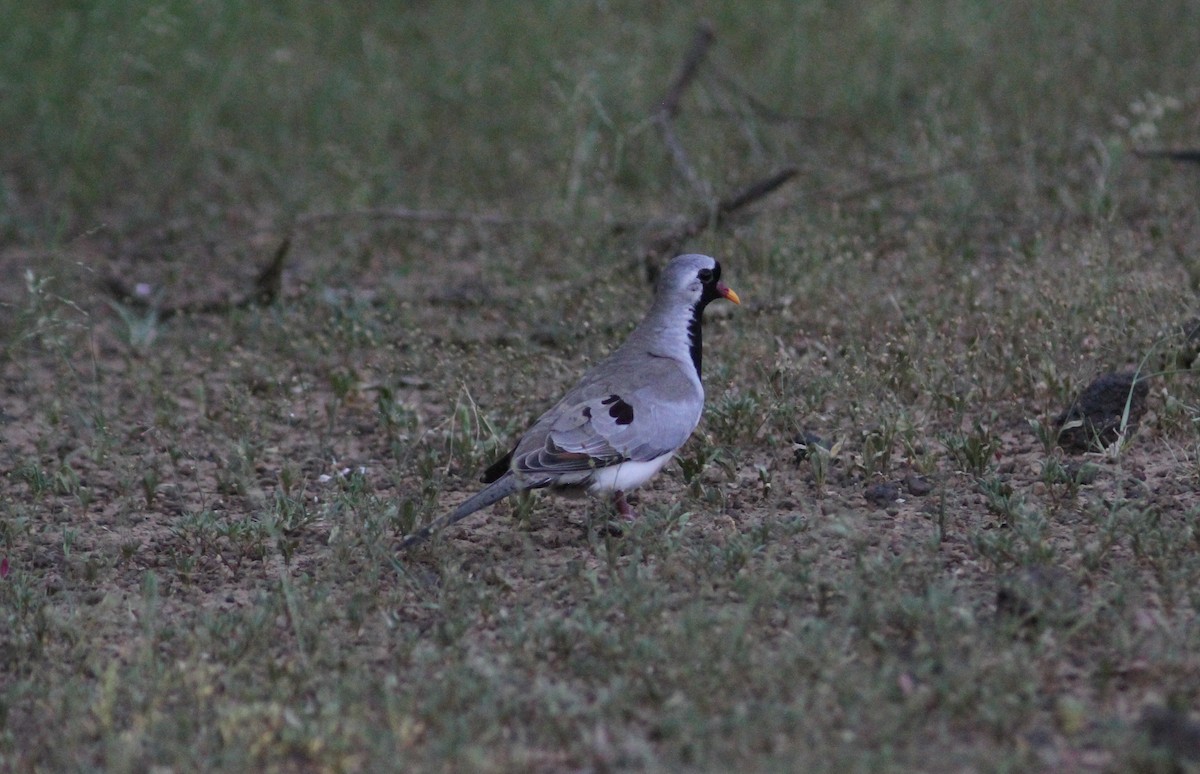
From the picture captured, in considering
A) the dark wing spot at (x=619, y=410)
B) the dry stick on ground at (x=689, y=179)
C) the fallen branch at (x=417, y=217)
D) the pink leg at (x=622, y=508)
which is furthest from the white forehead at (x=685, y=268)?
the fallen branch at (x=417, y=217)

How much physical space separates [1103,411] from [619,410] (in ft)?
Answer: 5.65

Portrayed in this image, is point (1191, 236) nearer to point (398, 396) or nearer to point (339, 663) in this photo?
point (398, 396)

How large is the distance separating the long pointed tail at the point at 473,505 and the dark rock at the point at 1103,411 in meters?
1.93

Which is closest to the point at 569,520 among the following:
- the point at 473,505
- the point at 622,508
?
the point at 622,508

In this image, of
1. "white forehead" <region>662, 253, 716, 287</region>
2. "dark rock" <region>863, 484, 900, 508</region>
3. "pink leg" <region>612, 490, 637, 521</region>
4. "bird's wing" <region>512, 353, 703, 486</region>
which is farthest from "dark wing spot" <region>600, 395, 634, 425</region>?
"dark rock" <region>863, 484, 900, 508</region>

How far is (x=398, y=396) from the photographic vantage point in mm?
6566

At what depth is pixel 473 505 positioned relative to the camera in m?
4.91

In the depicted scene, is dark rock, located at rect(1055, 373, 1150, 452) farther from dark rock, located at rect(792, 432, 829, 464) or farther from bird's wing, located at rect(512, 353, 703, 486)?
bird's wing, located at rect(512, 353, 703, 486)

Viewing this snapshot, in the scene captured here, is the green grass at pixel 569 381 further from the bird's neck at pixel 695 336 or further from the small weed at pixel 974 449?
the bird's neck at pixel 695 336

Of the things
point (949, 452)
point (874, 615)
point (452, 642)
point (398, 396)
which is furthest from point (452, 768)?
point (398, 396)

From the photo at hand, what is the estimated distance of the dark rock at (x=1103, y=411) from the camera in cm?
543

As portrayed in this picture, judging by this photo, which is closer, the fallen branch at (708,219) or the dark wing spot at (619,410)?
the dark wing spot at (619,410)

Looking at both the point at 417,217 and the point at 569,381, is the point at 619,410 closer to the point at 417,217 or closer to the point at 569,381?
the point at 569,381

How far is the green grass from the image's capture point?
3893 millimetres
